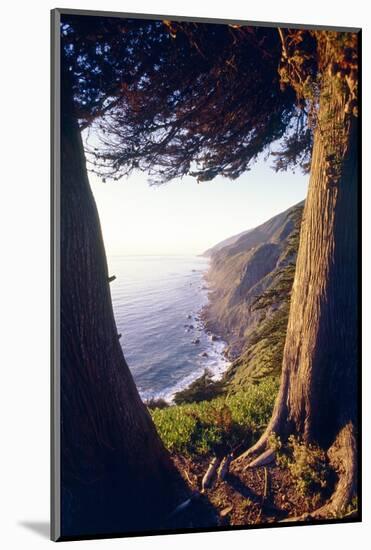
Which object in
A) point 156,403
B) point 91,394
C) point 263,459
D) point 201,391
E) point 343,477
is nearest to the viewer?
point 91,394

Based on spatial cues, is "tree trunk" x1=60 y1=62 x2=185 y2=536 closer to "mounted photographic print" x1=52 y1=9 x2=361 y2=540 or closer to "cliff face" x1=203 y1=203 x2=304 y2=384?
"mounted photographic print" x1=52 y1=9 x2=361 y2=540

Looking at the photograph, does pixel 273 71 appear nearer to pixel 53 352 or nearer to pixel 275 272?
pixel 275 272

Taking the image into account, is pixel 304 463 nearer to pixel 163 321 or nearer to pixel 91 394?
pixel 163 321

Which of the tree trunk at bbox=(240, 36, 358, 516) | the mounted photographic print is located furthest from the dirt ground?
the tree trunk at bbox=(240, 36, 358, 516)

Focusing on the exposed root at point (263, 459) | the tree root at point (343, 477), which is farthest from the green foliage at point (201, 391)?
the tree root at point (343, 477)

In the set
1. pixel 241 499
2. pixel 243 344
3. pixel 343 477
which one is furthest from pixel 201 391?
pixel 343 477

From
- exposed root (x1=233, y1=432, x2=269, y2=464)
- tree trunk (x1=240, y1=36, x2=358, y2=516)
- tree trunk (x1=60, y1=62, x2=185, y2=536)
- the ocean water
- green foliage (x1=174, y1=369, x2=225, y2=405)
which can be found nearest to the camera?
tree trunk (x1=60, y1=62, x2=185, y2=536)

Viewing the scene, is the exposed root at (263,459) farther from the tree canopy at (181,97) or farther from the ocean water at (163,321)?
the tree canopy at (181,97)
